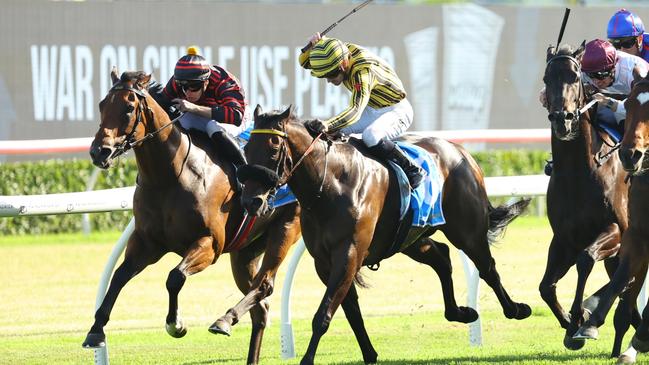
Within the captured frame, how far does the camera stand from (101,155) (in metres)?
6.52

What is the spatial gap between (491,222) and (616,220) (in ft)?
3.51

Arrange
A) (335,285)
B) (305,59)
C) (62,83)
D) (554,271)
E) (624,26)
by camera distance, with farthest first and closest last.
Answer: (62,83)
(624,26)
(305,59)
(554,271)
(335,285)

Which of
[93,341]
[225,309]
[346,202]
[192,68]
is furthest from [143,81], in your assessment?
[225,309]

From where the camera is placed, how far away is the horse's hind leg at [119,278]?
6445 mm

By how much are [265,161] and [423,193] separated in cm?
130

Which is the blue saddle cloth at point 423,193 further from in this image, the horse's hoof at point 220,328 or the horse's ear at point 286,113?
the horse's hoof at point 220,328

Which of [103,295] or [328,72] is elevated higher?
[328,72]

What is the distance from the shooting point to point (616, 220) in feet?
22.6

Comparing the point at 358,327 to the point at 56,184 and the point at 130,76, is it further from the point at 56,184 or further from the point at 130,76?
the point at 56,184

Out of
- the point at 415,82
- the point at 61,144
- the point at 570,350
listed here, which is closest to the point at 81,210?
the point at 570,350

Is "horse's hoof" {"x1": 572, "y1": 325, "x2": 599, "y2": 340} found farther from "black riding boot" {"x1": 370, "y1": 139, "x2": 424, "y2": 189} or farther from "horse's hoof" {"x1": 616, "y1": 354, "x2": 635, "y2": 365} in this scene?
"black riding boot" {"x1": 370, "y1": 139, "x2": 424, "y2": 189}

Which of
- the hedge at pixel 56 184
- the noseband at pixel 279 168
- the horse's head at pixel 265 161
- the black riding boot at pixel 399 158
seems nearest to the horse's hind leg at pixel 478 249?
the black riding boot at pixel 399 158

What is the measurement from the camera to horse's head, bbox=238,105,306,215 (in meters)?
6.05

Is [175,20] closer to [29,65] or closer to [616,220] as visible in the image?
[29,65]
